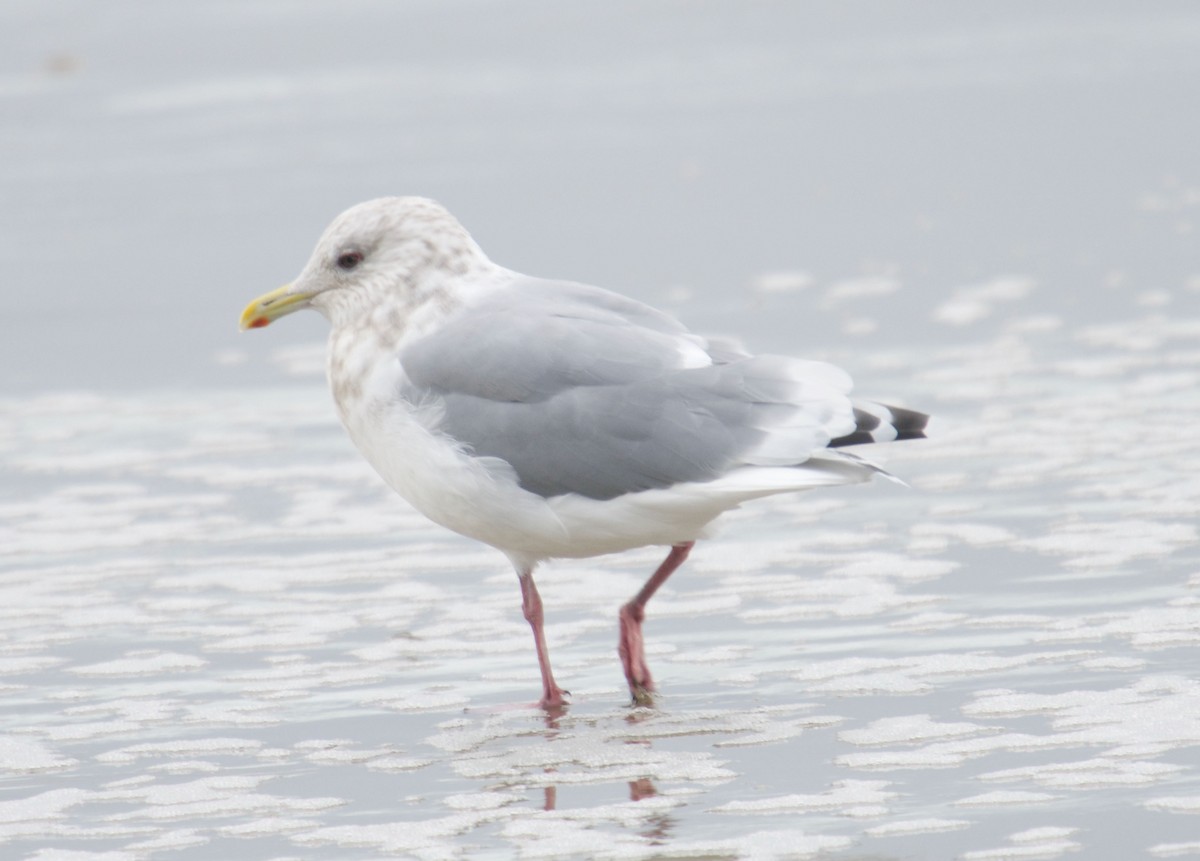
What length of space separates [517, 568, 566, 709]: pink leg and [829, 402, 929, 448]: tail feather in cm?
95

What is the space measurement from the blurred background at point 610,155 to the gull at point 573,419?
443cm

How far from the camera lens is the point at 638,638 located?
553 centimetres

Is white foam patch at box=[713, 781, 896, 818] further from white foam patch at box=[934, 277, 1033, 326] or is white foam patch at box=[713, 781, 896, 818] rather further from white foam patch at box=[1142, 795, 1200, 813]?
white foam patch at box=[934, 277, 1033, 326]

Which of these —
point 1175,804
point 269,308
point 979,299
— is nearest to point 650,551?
point 269,308

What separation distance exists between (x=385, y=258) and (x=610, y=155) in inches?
360

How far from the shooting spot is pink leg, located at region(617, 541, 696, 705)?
543 centimetres

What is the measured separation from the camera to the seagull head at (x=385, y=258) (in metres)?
5.58

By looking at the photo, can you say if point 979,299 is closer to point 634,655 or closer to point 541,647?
point 634,655

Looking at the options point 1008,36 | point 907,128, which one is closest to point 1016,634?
point 907,128

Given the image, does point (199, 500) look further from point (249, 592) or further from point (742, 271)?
point (742, 271)

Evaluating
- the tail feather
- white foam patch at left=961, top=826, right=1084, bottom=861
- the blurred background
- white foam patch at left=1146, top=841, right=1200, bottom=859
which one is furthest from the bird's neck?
the blurred background

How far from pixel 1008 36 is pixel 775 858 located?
14.7m

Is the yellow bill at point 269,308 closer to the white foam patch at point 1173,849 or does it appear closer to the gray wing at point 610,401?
the gray wing at point 610,401

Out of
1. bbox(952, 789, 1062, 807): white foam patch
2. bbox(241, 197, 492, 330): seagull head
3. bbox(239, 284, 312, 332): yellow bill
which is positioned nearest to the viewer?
bbox(952, 789, 1062, 807): white foam patch
